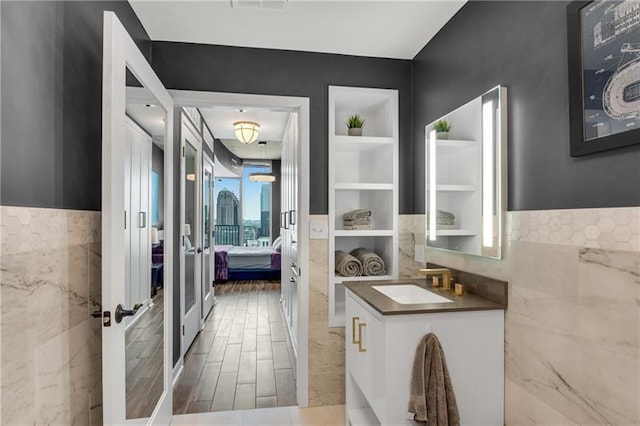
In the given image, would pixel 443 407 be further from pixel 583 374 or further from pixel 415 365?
pixel 583 374

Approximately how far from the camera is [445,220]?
2.14 m

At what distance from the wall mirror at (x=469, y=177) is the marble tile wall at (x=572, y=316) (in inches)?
5.3

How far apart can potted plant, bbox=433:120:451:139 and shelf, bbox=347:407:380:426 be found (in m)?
1.71

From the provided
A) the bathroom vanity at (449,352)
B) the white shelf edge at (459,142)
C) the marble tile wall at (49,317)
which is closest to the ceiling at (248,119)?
the white shelf edge at (459,142)

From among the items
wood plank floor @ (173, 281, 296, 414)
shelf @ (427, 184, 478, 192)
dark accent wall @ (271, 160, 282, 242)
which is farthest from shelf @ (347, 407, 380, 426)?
dark accent wall @ (271, 160, 282, 242)

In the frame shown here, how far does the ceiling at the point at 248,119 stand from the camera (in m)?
4.58

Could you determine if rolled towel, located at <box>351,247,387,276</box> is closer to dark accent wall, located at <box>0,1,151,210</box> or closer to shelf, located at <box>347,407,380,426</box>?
shelf, located at <box>347,407,380,426</box>

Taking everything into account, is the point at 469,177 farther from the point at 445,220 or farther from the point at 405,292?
the point at 405,292

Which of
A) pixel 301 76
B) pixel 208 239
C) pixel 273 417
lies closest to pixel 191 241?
pixel 208 239

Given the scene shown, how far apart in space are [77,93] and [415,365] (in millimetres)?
1806

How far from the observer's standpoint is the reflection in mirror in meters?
1.64

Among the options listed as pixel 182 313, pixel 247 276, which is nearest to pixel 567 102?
pixel 182 313

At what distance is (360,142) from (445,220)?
2.90 feet

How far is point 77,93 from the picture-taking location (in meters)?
1.41
